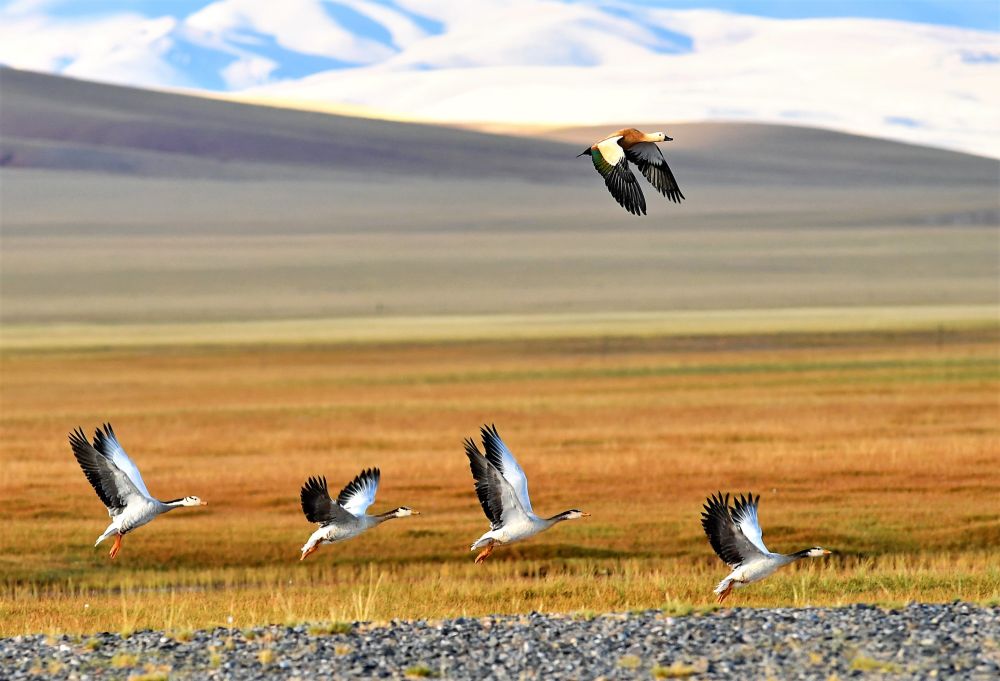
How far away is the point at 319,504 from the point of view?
44.7 feet

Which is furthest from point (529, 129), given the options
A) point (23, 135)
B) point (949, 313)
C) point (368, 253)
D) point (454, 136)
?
point (949, 313)

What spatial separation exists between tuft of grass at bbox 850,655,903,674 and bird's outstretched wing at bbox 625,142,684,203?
11.7 ft

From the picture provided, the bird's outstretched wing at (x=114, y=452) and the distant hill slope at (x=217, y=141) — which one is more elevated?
the distant hill slope at (x=217, y=141)

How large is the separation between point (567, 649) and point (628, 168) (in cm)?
354

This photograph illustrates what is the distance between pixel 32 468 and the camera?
31.3m

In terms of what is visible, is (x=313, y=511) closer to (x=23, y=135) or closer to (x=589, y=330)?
(x=589, y=330)

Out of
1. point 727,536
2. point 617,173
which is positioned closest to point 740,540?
point 727,536

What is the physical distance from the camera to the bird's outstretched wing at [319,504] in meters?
13.6

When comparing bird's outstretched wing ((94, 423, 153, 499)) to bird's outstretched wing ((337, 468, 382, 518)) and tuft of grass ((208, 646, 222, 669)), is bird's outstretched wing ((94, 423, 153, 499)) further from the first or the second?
tuft of grass ((208, 646, 222, 669))

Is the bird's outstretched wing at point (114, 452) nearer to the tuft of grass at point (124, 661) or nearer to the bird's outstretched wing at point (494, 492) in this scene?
the tuft of grass at point (124, 661)

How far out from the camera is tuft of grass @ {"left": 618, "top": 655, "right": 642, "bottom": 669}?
38.1 ft

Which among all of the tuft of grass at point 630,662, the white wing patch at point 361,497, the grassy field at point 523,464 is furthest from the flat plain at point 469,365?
the tuft of grass at point 630,662

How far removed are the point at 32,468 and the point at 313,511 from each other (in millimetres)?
Answer: 18834

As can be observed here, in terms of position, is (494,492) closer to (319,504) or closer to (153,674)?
(319,504)
